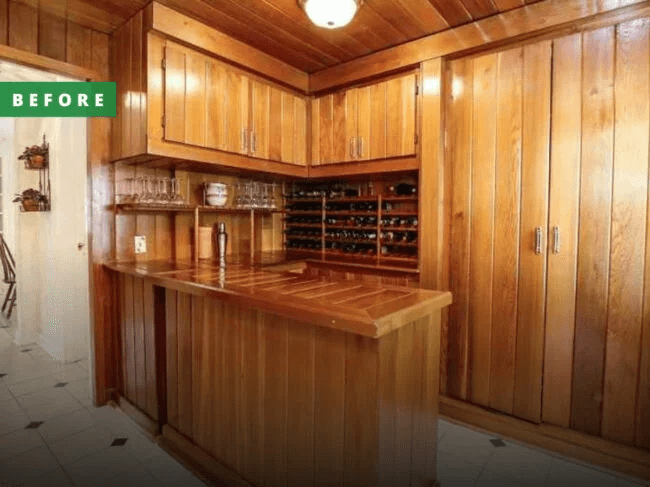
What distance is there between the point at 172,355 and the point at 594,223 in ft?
7.47

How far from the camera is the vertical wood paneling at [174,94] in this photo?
2.23m

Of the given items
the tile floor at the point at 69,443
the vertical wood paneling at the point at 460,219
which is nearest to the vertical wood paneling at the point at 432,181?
the vertical wood paneling at the point at 460,219

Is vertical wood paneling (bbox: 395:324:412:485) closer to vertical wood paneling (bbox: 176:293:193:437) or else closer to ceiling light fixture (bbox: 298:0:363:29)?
vertical wood paneling (bbox: 176:293:193:437)

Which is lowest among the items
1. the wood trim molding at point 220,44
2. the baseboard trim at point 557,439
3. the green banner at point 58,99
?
the baseboard trim at point 557,439

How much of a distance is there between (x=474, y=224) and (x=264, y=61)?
178cm

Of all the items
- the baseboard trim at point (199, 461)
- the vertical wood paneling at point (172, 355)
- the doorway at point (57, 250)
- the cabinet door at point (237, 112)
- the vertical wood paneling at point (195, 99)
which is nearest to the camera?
the baseboard trim at point (199, 461)

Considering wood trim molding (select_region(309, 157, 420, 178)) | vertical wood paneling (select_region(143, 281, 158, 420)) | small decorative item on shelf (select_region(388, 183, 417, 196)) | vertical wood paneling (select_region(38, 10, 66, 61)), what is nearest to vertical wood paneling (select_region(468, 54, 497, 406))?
wood trim molding (select_region(309, 157, 420, 178))

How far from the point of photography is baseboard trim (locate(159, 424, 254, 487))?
5.71ft

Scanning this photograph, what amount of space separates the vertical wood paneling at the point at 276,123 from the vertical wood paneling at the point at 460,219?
1225 millimetres

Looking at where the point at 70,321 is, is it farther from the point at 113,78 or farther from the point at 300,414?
the point at 300,414

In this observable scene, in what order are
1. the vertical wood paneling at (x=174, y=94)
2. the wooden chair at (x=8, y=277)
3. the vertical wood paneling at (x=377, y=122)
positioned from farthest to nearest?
the wooden chair at (x=8, y=277)
the vertical wood paneling at (x=377, y=122)
the vertical wood paneling at (x=174, y=94)

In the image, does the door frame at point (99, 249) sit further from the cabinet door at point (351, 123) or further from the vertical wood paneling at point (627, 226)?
the vertical wood paneling at point (627, 226)

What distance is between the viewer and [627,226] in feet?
6.26

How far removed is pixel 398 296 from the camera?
152cm
